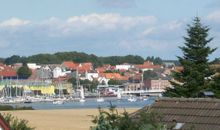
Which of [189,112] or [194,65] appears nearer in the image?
[189,112]

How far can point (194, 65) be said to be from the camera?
35.5 m

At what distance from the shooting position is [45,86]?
18900 cm

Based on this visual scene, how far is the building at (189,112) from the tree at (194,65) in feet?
58.4

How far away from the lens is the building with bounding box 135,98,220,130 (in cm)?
1445

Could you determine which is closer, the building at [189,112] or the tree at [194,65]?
the building at [189,112]

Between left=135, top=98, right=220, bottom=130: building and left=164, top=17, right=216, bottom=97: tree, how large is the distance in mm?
17791

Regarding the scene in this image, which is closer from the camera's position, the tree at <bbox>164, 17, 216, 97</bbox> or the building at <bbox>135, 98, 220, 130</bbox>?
the building at <bbox>135, 98, 220, 130</bbox>

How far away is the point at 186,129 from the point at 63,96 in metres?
161

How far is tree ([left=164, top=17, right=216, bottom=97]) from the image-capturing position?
34094 millimetres

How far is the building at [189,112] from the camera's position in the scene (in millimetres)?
14445

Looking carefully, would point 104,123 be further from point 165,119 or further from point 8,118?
point 8,118

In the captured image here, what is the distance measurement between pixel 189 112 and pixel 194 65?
20.5 metres

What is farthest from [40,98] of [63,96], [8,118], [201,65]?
[8,118]

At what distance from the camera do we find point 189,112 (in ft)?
49.9
